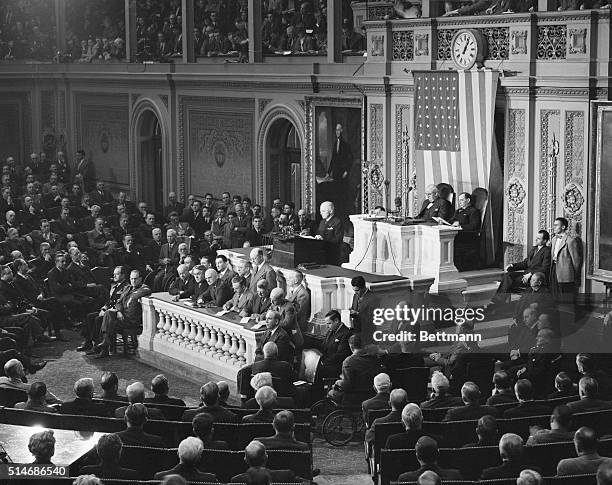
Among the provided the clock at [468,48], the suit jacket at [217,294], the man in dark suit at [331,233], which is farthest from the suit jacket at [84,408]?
the clock at [468,48]

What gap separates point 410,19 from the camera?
20531 millimetres

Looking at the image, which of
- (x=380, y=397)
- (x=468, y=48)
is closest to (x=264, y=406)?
(x=380, y=397)

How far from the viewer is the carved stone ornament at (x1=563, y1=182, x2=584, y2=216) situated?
1786cm

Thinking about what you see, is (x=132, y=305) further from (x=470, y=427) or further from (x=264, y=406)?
(x=470, y=427)

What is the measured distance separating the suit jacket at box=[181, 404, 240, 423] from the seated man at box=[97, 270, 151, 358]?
7.02 m

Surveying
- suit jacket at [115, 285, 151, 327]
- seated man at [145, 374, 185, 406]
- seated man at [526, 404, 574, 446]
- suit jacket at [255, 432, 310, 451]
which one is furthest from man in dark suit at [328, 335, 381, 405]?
suit jacket at [115, 285, 151, 327]

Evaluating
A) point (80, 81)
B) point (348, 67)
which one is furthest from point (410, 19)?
point (80, 81)

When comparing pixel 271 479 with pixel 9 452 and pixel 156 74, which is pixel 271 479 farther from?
pixel 156 74

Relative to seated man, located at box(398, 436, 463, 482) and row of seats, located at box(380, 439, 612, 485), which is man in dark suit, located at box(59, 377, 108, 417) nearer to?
row of seats, located at box(380, 439, 612, 485)

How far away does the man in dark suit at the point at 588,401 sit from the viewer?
36.7ft

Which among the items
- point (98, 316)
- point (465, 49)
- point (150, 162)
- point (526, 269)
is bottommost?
point (98, 316)

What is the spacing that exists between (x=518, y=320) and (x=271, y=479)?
690 cm

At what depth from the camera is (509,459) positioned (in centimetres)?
930

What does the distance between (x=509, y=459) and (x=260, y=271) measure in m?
7.98
